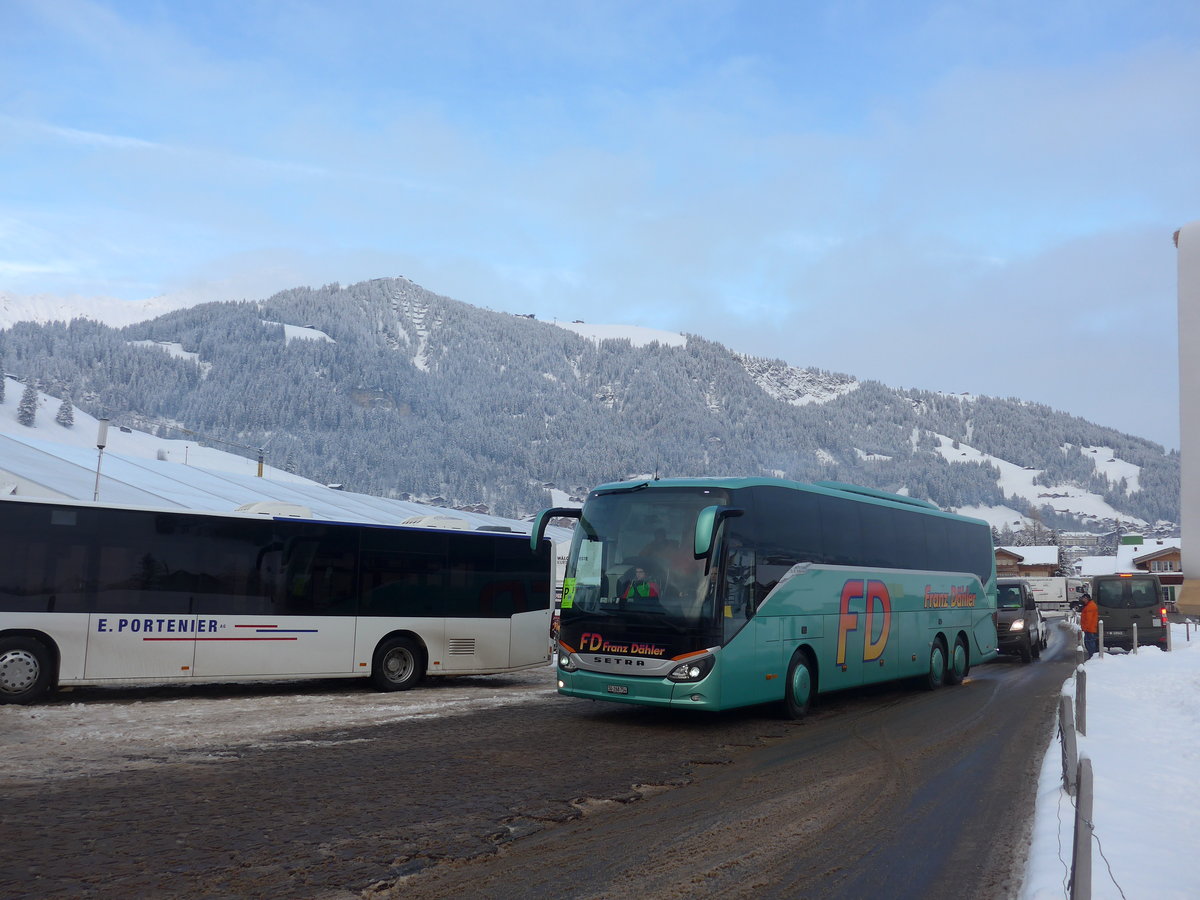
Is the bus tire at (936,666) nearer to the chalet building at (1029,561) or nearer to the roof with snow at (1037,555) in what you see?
the chalet building at (1029,561)

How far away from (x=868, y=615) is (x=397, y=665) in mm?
7775

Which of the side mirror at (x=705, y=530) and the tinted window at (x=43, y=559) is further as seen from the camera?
the tinted window at (x=43, y=559)

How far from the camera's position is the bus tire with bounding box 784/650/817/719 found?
43.5 ft

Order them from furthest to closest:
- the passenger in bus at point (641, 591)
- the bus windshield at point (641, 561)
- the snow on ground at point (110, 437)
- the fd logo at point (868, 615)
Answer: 1. the snow on ground at point (110, 437)
2. the fd logo at point (868, 615)
3. the passenger in bus at point (641, 591)
4. the bus windshield at point (641, 561)

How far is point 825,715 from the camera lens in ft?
46.2

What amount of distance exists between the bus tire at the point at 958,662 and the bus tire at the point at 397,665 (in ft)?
33.9

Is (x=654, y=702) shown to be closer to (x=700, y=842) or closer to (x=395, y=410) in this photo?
(x=700, y=842)

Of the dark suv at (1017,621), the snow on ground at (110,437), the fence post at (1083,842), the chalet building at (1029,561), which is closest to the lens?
the fence post at (1083,842)

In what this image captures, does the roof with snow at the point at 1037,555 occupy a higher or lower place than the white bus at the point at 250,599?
higher

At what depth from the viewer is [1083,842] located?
444 centimetres

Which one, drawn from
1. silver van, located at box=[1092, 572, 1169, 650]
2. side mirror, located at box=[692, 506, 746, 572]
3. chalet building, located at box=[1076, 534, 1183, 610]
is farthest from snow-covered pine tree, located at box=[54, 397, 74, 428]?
side mirror, located at box=[692, 506, 746, 572]

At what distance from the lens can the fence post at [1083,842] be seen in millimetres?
4367

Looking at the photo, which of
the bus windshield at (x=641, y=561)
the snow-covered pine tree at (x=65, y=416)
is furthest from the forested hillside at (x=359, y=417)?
the bus windshield at (x=641, y=561)

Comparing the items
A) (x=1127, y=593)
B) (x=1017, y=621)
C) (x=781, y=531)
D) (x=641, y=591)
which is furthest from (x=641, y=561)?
(x=1127, y=593)
